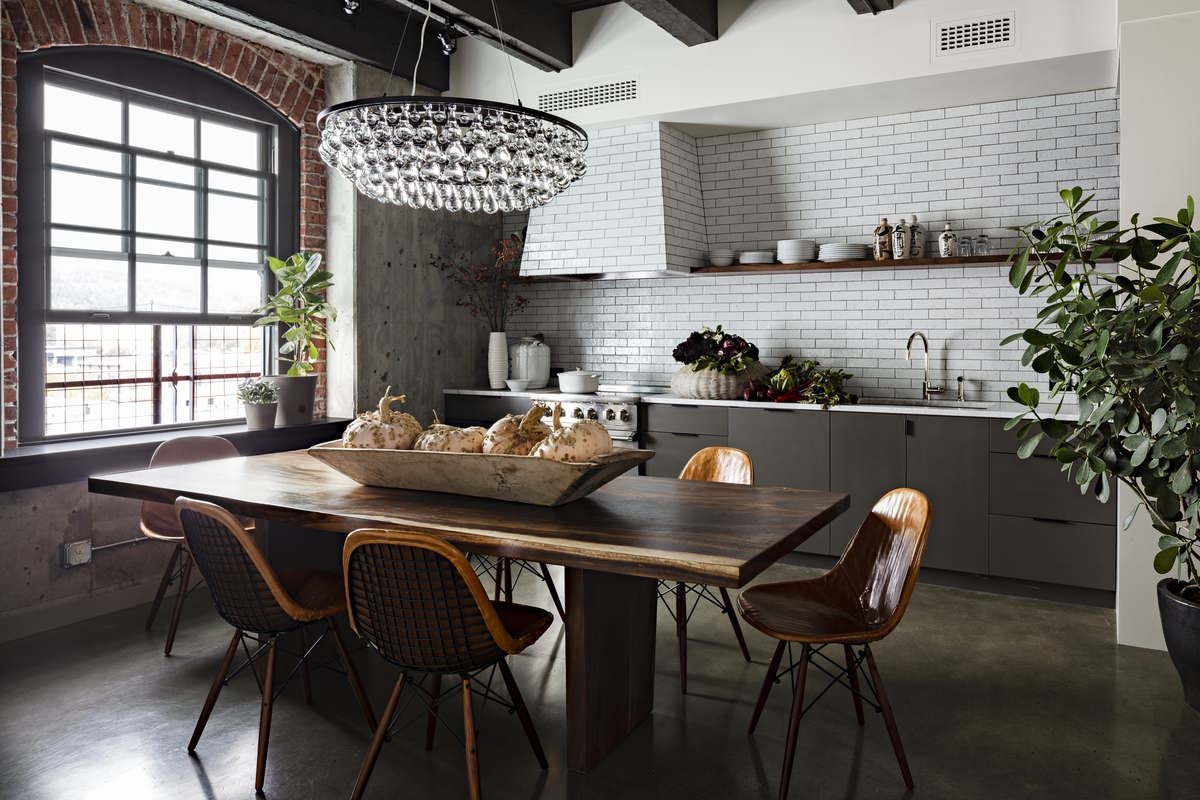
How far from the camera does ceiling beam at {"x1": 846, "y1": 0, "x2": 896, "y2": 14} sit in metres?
4.64

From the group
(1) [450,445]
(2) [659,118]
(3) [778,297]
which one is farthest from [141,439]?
(3) [778,297]

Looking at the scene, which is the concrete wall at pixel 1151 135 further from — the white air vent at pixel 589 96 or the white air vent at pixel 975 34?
the white air vent at pixel 589 96

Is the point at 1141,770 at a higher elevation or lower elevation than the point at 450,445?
lower

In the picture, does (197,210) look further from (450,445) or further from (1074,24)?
(1074,24)

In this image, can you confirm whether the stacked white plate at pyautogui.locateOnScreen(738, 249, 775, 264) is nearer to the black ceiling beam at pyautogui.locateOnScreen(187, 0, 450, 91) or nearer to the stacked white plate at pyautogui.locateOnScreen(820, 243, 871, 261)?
the stacked white plate at pyautogui.locateOnScreen(820, 243, 871, 261)

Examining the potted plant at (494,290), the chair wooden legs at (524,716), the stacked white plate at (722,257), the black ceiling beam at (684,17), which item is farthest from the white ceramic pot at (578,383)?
the chair wooden legs at (524,716)

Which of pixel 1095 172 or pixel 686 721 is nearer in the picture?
pixel 686 721

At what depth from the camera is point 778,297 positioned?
5.98 metres

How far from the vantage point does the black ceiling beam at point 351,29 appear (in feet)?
15.1

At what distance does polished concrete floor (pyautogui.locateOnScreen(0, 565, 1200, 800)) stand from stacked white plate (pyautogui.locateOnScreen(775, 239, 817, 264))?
8.33 ft

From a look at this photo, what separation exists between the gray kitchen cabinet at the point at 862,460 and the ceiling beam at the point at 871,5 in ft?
7.23

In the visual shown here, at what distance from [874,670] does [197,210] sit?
14.1ft

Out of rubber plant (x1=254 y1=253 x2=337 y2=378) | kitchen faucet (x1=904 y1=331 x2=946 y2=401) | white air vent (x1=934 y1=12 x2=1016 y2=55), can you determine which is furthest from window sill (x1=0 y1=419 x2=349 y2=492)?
white air vent (x1=934 y1=12 x2=1016 y2=55)

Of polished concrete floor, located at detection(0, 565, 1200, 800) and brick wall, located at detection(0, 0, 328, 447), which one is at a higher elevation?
brick wall, located at detection(0, 0, 328, 447)
